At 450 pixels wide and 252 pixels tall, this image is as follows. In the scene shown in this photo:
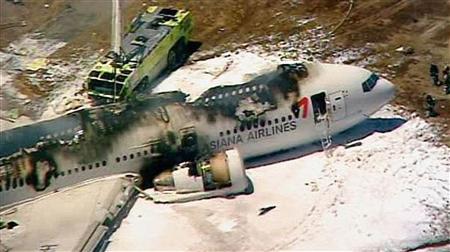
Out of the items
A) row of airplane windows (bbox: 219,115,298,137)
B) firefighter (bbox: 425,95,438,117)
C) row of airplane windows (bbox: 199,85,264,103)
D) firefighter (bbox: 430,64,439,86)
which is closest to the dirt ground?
Answer: firefighter (bbox: 430,64,439,86)

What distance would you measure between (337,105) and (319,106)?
870 mm

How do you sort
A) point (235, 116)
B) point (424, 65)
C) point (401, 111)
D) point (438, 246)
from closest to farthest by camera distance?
point (438, 246) < point (235, 116) < point (401, 111) < point (424, 65)

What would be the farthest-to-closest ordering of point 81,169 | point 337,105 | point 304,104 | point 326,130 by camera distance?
point 326,130 → point 337,105 → point 304,104 → point 81,169

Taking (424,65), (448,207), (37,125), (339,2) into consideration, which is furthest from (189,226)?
(339,2)

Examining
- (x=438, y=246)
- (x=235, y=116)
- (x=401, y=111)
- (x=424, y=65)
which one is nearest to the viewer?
(x=438, y=246)

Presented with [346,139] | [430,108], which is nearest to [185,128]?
[346,139]

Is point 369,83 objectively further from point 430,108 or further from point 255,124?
point 255,124

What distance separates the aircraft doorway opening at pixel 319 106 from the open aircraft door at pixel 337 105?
→ 0.34 m

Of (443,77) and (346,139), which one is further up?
(443,77)

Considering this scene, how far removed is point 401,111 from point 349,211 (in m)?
7.92

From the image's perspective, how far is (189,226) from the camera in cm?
3881

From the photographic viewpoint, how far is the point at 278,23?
52781 millimetres

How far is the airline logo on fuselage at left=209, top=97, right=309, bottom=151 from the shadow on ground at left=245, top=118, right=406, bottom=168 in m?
1.37

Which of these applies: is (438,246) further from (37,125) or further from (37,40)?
(37,40)
